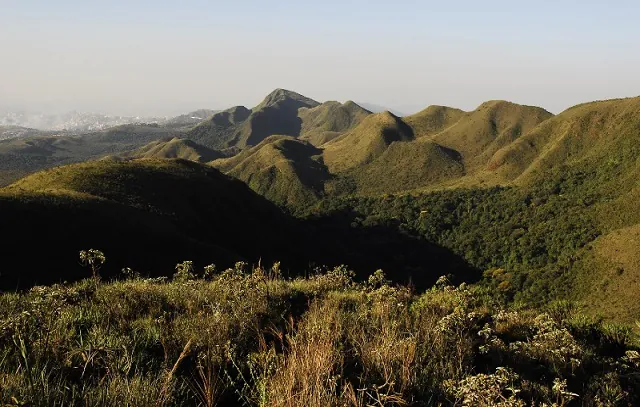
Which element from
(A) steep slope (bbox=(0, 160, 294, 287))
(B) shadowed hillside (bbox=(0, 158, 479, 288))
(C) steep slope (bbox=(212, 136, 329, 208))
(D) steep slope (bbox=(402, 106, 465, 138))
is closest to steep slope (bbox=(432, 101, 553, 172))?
(D) steep slope (bbox=(402, 106, 465, 138))

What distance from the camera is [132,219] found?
45188 millimetres

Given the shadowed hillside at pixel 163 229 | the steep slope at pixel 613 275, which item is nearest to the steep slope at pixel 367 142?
the shadowed hillside at pixel 163 229

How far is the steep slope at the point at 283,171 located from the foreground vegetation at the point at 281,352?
126137 mm

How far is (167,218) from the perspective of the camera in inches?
2143

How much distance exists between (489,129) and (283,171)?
8668 cm

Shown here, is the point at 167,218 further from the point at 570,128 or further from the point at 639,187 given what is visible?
the point at 570,128

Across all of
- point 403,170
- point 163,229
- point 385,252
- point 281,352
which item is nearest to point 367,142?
point 403,170

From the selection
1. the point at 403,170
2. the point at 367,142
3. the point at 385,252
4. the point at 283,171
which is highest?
the point at 367,142

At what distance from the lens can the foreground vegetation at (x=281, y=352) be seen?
4.11m

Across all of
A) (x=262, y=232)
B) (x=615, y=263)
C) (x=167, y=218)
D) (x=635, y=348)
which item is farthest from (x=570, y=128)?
(x=635, y=348)

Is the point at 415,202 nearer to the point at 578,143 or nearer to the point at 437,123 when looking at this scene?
the point at 578,143

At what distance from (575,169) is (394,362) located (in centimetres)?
12075

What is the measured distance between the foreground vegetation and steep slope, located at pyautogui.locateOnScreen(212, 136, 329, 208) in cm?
12614

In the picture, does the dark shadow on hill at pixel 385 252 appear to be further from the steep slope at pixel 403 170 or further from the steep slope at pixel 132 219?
the steep slope at pixel 403 170
